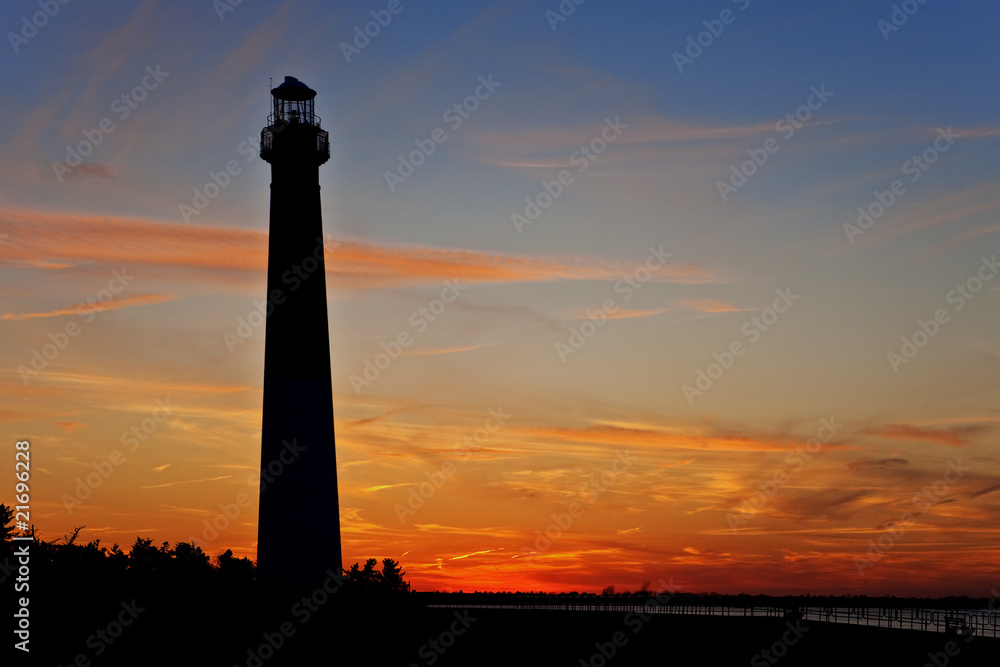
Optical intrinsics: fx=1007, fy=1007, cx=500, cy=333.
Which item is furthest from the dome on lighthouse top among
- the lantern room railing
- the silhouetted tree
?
the silhouetted tree

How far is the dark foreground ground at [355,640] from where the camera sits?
38812 mm

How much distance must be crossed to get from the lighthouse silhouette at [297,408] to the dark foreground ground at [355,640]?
78.2 inches

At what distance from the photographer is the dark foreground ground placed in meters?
38.8

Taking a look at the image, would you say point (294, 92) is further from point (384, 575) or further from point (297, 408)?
point (384, 575)

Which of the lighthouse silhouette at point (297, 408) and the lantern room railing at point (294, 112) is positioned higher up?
the lantern room railing at point (294, 112)

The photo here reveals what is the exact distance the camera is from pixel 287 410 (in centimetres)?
4075

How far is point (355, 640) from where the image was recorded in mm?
41188

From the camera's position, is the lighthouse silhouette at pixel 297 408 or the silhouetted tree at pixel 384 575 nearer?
the lighthouse silhouette at pixel 297 408

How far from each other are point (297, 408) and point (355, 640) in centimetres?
980

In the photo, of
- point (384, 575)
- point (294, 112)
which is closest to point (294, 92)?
point (294, 112)

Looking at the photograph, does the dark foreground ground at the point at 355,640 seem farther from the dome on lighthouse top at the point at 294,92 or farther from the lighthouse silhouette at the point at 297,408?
the dome on lighthouse top at the point at 294,92

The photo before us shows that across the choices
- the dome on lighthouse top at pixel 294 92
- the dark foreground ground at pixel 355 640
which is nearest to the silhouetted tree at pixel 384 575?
the dark foreground ground at pixel 355 640

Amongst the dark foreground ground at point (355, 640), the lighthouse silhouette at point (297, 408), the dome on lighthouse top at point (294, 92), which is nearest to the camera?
the dark foreground ground at point (355, 640)

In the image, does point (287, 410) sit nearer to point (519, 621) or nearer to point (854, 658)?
point (519, 621)
